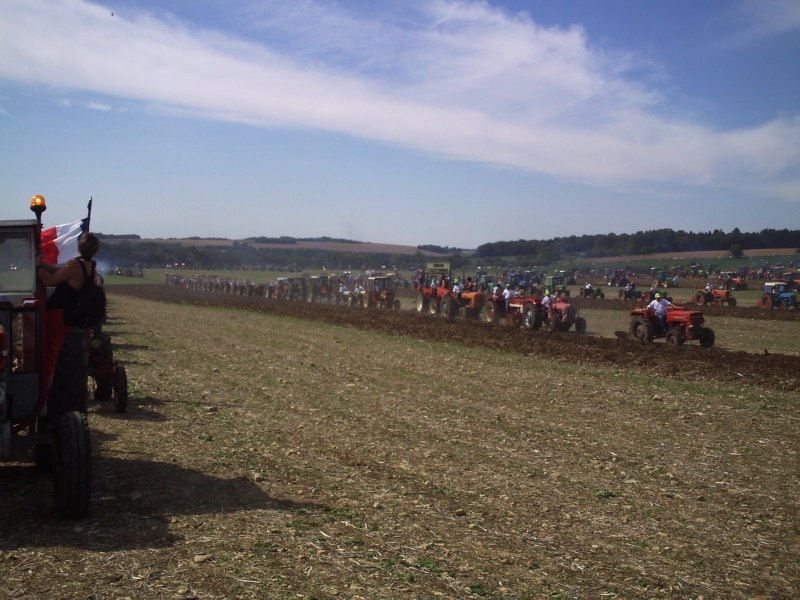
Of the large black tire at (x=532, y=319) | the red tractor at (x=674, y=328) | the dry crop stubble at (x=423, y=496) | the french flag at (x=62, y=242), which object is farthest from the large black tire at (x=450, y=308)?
the french flag at (x=62, y=242)

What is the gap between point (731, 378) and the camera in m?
13.6

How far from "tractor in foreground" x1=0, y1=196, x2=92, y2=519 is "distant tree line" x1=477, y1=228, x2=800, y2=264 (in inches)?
2883

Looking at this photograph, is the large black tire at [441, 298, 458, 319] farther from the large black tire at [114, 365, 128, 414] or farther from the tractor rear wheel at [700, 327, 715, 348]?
the large black tire at [114, 365, 128, 414]

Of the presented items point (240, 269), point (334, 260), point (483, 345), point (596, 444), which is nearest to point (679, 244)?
point (334, 260)

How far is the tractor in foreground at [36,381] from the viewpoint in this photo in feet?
16.0

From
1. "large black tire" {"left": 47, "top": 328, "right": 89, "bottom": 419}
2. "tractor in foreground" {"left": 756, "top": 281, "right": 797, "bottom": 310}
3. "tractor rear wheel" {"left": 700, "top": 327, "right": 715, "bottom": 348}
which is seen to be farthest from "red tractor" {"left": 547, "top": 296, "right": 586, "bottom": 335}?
"large black tire" {"left": 47, "top": 328, "right": 89, "bottom": 419}

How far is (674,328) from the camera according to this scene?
63.8ft

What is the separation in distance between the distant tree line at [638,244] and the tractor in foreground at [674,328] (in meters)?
56.0

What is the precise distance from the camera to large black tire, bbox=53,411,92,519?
486 centimetres

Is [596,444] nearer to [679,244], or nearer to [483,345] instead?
[483,345]

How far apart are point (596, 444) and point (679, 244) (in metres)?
76.4

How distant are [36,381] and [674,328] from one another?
1731 cm

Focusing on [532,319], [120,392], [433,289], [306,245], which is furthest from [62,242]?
[306,245]

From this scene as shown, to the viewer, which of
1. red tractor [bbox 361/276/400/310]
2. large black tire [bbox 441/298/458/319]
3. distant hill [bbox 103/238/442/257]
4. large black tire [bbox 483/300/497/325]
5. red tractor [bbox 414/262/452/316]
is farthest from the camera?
distant hill [bbox 103/238/442/257]
